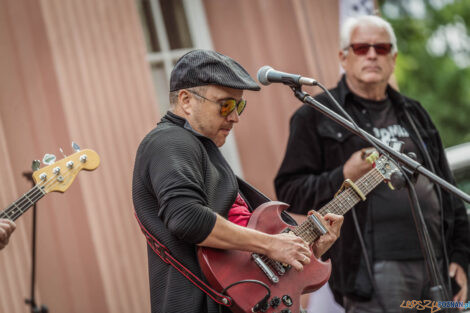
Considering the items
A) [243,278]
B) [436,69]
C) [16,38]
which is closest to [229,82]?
[243,278]

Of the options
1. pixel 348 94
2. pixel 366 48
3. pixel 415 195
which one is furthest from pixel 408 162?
pixel 366 48

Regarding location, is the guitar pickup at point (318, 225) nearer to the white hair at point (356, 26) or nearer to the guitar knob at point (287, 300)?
the guitar knob at point (287, 300)

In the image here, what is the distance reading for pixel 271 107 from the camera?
18.9 feet

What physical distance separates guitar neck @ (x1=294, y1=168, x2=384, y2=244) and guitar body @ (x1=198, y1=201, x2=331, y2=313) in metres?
0.09

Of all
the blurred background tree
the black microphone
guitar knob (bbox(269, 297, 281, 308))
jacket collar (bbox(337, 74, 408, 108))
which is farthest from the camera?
the blurred background tree

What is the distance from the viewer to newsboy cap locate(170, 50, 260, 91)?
2.41m

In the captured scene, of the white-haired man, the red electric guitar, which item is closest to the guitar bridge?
the red electric guitar

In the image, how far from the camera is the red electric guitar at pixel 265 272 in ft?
7.57

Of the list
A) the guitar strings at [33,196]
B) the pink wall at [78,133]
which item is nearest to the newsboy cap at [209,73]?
the guitar strings at [33,196]

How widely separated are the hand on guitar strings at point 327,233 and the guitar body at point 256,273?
103mm

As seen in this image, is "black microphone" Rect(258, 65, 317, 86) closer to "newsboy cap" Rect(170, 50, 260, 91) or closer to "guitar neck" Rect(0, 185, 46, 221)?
"newsboy cap" Rect(170, 50, 260, 91)

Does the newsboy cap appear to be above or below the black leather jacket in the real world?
above

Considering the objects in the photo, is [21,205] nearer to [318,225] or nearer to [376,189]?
[318,225]

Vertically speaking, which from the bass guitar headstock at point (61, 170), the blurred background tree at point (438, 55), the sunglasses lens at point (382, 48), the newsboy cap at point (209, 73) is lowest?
the blurred background tree at point (438, 55)
